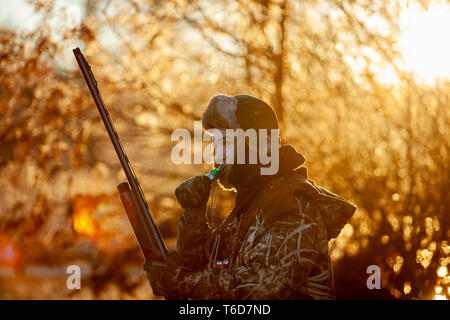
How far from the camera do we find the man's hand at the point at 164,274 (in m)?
2.36

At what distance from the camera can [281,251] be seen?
2102 millimetres

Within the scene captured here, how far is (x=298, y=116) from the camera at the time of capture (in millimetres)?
5777

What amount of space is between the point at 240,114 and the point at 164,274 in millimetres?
804

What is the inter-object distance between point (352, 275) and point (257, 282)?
12.0 feet

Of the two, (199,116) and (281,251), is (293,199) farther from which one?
(199,116)

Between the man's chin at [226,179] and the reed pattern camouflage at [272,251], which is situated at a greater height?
the man's chin at [226,179]

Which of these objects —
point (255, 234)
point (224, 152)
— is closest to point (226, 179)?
point (224, 152)

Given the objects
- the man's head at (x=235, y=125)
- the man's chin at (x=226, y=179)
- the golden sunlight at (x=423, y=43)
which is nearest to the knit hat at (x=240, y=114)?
the man's head at (x=235, y=125)

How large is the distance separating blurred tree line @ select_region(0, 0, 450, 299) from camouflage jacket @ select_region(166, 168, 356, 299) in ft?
9.88

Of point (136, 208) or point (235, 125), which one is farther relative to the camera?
point (136, 208)

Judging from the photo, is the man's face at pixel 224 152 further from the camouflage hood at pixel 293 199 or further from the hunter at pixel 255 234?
the camouflage hood at pixel 293 199

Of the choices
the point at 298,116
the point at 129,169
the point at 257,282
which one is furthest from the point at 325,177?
the point at 257,282

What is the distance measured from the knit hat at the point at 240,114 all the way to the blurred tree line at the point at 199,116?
3.13 m
